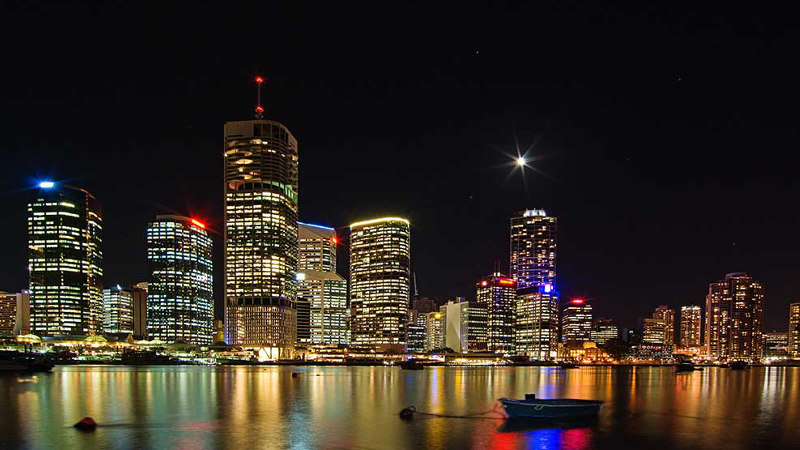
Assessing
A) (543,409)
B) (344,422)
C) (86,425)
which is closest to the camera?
(86,425)

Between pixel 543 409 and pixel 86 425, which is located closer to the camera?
pixel 86 425

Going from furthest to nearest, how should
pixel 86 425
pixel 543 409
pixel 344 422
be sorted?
1. pixel 543 409
2. pixel 344 422
3. pixel 86 425

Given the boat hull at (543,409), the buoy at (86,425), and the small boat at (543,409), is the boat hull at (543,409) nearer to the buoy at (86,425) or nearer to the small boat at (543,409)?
the small boat at (543,409)

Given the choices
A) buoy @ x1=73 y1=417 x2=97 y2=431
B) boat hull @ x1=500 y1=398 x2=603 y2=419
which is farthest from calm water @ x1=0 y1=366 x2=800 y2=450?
boat hull @ x1=500 y1=398 x2=603 y2=419

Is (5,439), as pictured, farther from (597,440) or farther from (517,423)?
(597,440)

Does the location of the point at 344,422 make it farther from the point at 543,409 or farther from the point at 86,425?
the point at 86,425

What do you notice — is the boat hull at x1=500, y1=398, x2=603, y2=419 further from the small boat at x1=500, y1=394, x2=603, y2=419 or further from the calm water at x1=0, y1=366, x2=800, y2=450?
the calm water at x1=0, y1=366, x2=800, y2=450

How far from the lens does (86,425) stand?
42.8m

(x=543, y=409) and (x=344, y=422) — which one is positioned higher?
(x=543, y=409)

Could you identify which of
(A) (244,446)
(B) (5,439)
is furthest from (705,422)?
(B) (5,439)

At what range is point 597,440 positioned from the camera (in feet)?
133

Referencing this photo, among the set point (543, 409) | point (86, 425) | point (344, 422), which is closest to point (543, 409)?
point (543, 409)

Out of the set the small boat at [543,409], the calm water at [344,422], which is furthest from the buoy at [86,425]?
the small boat at [543,409]

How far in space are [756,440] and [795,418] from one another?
16.2m
